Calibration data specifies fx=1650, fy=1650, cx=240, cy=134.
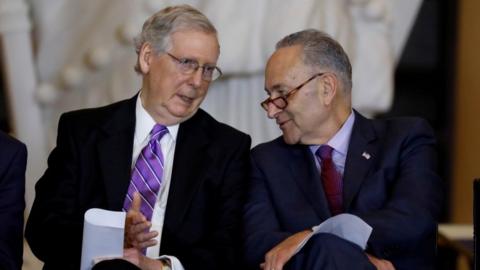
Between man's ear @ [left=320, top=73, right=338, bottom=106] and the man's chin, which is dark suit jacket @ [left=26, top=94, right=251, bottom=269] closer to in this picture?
the man's chin

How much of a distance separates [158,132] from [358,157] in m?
0.60

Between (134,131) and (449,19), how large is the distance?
8.77 ft

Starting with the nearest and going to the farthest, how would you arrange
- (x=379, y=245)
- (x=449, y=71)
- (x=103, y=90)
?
(x=379, y=245)
(x=103, y=90)
(x=449, y=71)

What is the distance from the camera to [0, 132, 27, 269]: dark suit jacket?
4.62m

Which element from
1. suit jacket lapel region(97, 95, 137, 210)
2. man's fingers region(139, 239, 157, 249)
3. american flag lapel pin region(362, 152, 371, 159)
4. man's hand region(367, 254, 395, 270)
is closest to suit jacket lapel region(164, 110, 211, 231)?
suit jacket lapel region(97, 95, 137, 210)

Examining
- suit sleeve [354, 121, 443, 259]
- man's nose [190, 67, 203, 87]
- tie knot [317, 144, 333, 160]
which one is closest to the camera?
suit sleeve [354, 121, 443, 259]

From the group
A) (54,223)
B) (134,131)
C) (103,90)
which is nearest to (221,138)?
(134,131)

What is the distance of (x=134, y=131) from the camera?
4.95m

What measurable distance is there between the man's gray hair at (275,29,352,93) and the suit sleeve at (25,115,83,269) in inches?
28.2

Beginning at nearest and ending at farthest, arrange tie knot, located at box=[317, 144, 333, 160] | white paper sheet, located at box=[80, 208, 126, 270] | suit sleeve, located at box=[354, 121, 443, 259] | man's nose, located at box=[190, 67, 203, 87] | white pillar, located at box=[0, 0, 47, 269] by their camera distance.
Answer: white paper sheet, located at box=[80, 208, 126, 270], suit sleeve, located at box=[354, 121, 443, 259], man's nose, located at box=[190, 67, 203, 87], tie knot, located at box=[317, 144, 333, 160], white pillar, located at box=[0, 0, 47, 269]

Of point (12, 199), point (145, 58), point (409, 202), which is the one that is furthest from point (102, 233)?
point (409, 202)

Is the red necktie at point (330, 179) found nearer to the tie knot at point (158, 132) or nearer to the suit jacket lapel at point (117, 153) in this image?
the tie knot at point (158, 132)

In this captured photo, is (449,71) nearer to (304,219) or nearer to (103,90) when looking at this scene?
(103,90)

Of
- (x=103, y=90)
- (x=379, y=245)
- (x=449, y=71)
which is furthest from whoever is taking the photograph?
(x=449, y=71)
